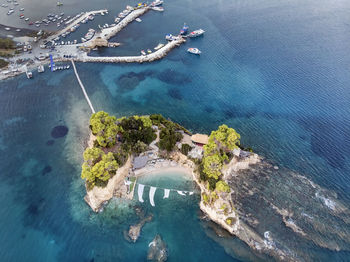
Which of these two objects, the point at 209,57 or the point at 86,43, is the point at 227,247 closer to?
the point at 209,57

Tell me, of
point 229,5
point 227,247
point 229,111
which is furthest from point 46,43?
point 227,247

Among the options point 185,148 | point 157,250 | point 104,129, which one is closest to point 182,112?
point 185,148

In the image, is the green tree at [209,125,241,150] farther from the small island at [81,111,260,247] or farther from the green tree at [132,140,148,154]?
the green tree at [132,140,148,154]

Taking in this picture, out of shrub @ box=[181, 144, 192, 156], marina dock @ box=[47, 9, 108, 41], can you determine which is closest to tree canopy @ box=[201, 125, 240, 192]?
shrub @ box=[181, 144, 192, 156]

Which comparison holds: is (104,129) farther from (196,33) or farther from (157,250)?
(196,33)

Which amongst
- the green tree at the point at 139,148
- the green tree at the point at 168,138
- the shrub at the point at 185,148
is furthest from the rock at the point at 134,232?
the shrub at the point at 185,148

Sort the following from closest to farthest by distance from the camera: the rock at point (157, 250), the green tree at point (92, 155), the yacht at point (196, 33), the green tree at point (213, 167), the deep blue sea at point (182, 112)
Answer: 1. the rock at point (157, 250)
2. the deep blue sea at point (182, 112)
3. the green tree at point (213, 167)
4. the green tree at point (92, 155)
5. the yacht at point (196, 33)

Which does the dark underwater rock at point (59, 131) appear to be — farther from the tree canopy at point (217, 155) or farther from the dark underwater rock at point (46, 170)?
the tree canopy at point (217, 155)
